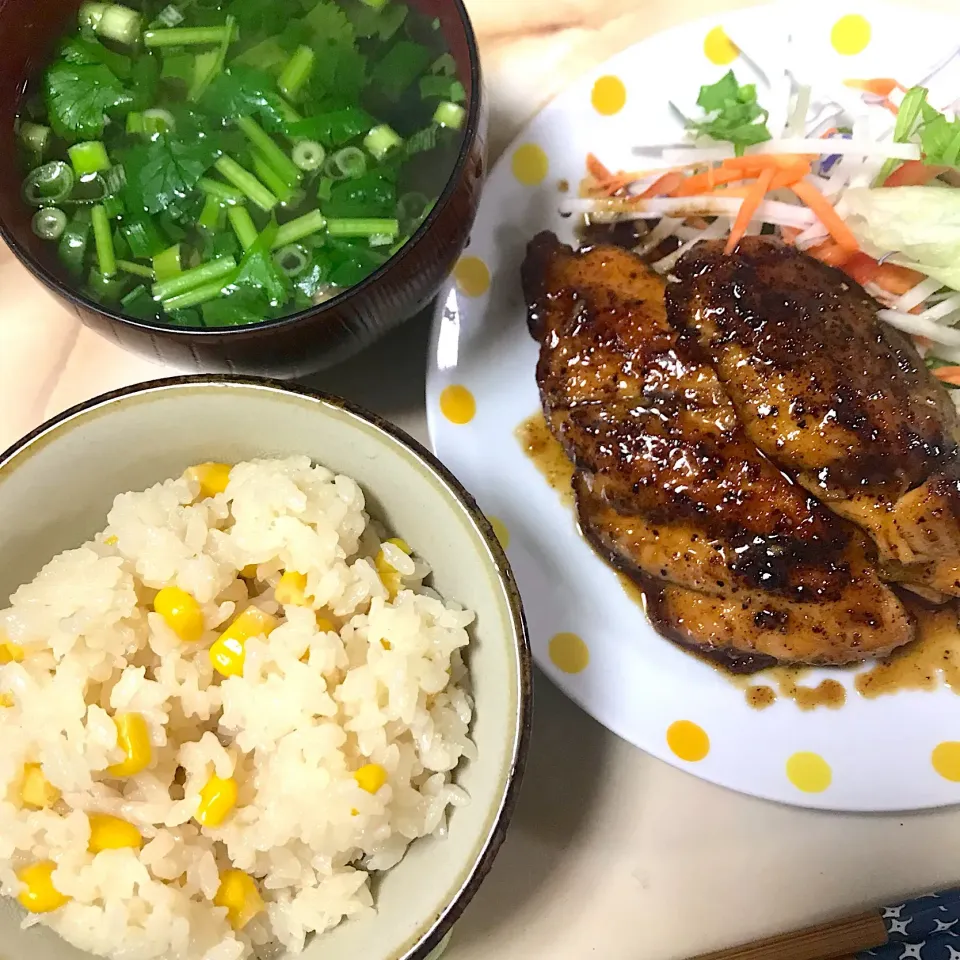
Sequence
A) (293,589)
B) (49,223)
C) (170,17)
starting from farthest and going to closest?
(170,17)
(49,223)
(293,589)

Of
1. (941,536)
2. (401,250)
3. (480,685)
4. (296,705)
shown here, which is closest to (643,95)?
(401,250)

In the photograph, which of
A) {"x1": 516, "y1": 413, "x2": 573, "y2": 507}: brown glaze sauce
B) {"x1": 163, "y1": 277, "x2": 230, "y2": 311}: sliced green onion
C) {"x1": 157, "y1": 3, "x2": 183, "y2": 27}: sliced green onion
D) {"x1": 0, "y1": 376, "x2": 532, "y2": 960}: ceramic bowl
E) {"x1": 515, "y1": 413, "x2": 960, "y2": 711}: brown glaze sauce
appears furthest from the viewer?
{"x1": 516, "y1": 413, "x2": 573, "y2": 507}: brown glaze sauce

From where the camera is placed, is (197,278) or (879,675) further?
(879,675)

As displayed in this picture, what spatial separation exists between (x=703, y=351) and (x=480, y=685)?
0.83 meters

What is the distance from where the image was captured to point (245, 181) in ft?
5.42

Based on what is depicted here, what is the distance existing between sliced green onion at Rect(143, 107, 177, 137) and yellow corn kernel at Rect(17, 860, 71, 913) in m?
1.29

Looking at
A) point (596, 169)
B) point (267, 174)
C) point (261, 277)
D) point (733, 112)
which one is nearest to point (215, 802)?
point (261, 277)

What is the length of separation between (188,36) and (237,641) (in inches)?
44.8

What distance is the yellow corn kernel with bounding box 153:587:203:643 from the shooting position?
1.47 metres

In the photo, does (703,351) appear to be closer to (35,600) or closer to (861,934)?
(861,934)

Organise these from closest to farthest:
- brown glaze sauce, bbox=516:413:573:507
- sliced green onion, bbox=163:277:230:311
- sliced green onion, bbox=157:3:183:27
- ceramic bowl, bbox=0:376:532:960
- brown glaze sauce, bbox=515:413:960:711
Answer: ceramic bowl, bbox=0:376:532:960 < sliced green onion, bbox=163:277:230:311 < sliced green onion, bbox=157:3:183:27 < brown glaze sauce, bbox=515:413:960:711 < brown glaze sauce, bbox=516:413:573:507

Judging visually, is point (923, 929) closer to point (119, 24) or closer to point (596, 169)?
point (596, 169)

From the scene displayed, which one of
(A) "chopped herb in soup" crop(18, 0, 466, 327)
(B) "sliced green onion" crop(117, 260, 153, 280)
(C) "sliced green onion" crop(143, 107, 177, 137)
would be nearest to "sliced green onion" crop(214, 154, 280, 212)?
(A) "chopped herb in soup" crop(18, 0, 466, 327)

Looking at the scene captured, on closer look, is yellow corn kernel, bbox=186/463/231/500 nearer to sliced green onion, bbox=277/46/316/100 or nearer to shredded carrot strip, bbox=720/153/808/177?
sliced green onion, bbox=277/46/316/100
